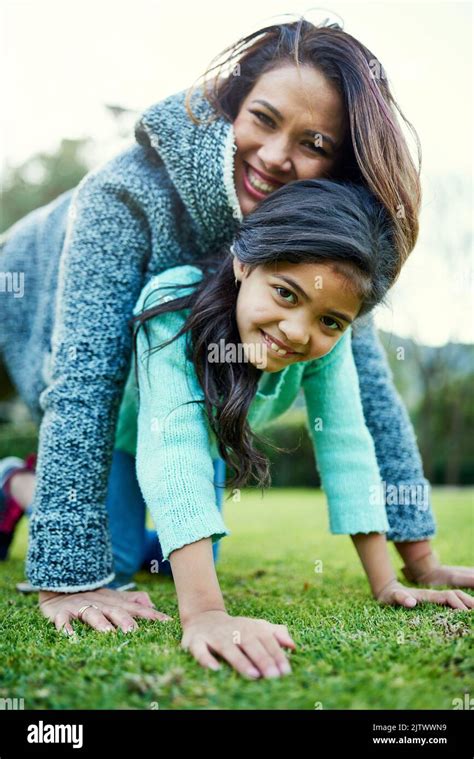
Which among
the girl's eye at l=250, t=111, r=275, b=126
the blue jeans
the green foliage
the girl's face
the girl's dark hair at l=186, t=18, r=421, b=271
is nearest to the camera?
the girl's face

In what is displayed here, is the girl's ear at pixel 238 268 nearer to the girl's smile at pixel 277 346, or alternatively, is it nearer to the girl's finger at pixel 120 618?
the girl's smile at pixel 277 346

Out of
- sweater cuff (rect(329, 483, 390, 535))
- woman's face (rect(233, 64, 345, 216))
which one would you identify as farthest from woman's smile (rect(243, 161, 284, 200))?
sweater cuff (rect(329, 483, 390, 535))

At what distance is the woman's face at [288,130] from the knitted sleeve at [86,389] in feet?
1.21

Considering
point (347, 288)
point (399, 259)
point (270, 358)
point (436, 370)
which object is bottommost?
point (270, 358)

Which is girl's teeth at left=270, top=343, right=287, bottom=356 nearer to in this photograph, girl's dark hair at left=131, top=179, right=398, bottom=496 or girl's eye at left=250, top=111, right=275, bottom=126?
girl's dark hair at left=131, top=179, right=398, bottom=496

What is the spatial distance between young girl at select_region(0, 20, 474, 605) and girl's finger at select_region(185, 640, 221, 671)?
485 mm

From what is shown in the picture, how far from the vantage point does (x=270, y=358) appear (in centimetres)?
166

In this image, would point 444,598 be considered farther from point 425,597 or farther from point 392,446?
point 392,446

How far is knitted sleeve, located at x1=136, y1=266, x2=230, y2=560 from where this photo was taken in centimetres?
150

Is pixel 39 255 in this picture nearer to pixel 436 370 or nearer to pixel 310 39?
Answer: pixel 310 39

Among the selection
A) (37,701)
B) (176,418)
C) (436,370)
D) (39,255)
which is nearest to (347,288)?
(176,418)

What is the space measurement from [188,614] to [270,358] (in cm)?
60

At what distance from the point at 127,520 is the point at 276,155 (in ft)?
4.48

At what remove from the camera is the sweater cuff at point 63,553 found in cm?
171
